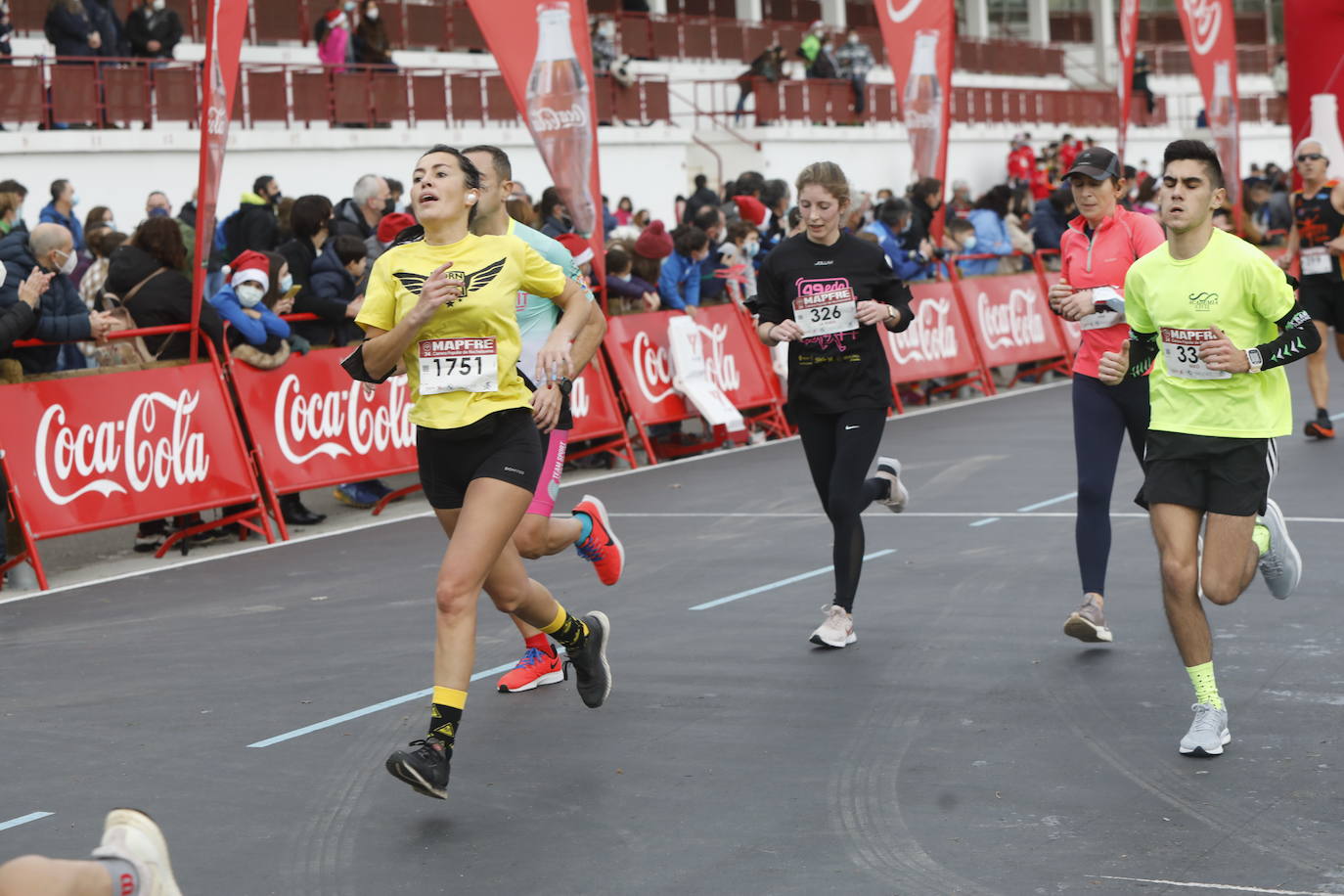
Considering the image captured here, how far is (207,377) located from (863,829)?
777 centimetres

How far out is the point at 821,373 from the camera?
→ 8250mm

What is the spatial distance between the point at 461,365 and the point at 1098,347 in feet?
10.1

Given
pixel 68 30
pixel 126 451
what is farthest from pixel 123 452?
pixel 68 30

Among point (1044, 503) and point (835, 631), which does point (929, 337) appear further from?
point (835, 631)

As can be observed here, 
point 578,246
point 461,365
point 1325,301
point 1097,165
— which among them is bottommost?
point 1325,301

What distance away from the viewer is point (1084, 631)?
7801 mm

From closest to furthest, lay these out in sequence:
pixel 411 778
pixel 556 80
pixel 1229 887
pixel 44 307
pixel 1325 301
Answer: pixel 1229 887, pixel 411 778, pixel 44 307, pixel 1325 301, pixel 556 80

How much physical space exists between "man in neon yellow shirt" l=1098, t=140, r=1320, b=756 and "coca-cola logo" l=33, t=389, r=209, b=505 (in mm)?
7062

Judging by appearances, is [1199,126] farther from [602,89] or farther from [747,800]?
[747,800]

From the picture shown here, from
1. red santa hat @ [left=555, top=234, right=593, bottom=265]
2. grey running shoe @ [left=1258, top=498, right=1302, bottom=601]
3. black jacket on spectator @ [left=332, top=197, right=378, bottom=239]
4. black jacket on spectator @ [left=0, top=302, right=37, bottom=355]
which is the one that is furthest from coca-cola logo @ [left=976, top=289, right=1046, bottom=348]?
grey running shoe @ [left=1258, top=498, right=1302, bottom=601]

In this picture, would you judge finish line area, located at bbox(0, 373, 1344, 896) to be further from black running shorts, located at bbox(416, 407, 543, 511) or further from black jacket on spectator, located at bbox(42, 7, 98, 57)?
black jacket on spectator, located at bbox(42, 7, 98, 57)

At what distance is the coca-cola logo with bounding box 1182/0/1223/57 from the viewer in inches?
1005

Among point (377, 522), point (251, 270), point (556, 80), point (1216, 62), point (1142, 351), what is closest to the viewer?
point (1142, 351)

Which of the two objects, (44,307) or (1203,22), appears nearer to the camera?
(44,307)
